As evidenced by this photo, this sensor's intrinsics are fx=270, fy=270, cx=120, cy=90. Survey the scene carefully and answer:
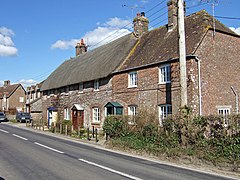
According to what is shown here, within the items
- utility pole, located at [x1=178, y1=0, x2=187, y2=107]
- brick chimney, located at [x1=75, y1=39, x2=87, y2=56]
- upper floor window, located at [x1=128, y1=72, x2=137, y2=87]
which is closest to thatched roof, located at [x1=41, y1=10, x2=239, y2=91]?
upper floor window, located at [x1=128, y1=72, x2=137, y2=87]

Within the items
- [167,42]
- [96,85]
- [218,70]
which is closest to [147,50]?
[167,42]

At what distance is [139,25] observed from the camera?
27.3 metres

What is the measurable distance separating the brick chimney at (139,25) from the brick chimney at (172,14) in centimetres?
515

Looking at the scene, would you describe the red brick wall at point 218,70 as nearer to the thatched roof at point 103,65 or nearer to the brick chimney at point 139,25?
the thatched roof at point 103,65

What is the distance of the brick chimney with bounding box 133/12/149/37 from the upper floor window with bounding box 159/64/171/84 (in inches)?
347

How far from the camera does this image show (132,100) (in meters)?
22.0

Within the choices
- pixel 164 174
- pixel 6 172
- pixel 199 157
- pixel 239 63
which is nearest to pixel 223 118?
pixel 199 157

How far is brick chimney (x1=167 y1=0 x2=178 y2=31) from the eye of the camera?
21875 millimetres

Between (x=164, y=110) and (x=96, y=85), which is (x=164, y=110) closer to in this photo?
(x=164, y=110)

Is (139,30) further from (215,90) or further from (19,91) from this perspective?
(19,91)

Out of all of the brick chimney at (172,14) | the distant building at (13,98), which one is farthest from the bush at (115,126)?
the distant building at (13,98)

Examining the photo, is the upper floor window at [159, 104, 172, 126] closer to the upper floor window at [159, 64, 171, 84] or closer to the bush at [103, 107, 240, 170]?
the upper floor window at [159, 64, 171, 84]

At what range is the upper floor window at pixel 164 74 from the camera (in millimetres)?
18889

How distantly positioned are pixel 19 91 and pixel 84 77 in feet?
165
